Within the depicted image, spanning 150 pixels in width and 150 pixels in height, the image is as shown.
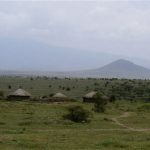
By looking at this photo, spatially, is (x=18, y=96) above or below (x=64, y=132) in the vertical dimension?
above

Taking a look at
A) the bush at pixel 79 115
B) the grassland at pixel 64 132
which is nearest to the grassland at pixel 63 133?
the grassland at pixel 64 132

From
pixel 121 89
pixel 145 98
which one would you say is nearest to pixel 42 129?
pixel 145 98

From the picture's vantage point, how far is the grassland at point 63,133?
23.8 m

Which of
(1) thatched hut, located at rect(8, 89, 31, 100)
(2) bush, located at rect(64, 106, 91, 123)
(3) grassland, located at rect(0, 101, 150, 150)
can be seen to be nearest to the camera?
(3) grassland, located at rect(0, 101, 150, 150)

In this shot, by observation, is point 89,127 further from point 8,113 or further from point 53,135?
point 8,113

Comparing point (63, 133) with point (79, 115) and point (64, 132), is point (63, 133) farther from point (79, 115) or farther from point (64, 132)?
point (79, 115)

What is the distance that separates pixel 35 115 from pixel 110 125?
7.14m

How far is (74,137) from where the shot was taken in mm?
27500

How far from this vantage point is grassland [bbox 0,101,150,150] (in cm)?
2375

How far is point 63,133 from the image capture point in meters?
29.5

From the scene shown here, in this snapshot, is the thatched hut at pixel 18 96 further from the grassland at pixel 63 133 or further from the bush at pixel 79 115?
the bush at pixel 79 115

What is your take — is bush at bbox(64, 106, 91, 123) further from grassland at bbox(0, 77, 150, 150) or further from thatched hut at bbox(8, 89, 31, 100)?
thatched hut at bbox(8, 89, 31, 100)

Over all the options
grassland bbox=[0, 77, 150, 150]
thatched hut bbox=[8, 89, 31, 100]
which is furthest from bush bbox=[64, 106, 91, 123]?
thatched hut bbox=[8, 89, 31, 100]

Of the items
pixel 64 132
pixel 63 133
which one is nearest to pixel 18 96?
pixel 64 132
